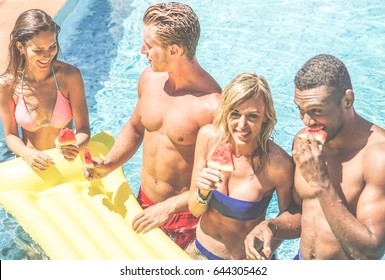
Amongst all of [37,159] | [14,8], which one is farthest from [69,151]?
[14,8]

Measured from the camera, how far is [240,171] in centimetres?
450

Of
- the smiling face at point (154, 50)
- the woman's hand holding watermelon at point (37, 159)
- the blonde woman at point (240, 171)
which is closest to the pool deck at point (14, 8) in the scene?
the woman's hand holding watermelon at point (37, 159)

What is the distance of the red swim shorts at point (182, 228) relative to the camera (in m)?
5.17

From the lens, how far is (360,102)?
342 inches

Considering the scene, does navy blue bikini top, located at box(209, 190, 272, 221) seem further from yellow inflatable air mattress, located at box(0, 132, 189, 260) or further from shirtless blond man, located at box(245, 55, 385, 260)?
yellow inflatable air mattress, located at box(0, 132, 189, 260)

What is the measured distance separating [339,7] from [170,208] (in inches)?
289

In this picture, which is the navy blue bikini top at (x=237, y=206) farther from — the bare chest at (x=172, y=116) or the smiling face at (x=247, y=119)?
the bare chest at (x=172, y=116)

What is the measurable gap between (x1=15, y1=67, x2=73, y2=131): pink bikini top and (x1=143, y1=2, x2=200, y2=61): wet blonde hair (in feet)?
3.99

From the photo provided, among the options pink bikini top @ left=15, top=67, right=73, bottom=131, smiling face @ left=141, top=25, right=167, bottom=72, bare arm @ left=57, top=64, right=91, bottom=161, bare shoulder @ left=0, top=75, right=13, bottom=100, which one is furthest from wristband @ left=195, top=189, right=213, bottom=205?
bare shoulder @ left=0, top=75, right=13, bottom=100

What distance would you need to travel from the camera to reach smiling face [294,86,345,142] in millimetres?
4016

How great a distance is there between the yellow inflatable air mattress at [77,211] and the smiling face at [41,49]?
0.75 metres

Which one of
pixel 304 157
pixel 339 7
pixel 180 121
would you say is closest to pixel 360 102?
pixel 339 7

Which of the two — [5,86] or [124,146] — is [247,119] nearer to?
[124,146]

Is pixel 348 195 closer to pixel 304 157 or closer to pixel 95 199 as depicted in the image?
pixel 304 157
